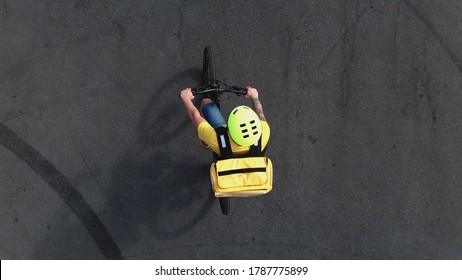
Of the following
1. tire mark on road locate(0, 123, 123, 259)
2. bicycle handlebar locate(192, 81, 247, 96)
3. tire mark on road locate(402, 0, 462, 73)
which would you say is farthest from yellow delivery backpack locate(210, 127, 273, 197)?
tire mark on road locate(402, 0, 462, 73)

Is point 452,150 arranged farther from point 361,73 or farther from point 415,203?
point 361,73

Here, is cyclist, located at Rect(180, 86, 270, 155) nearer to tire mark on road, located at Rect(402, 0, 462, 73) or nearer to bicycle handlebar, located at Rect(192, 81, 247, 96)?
bicycle handlebar, located at Rect(192, 81, 247, 96)

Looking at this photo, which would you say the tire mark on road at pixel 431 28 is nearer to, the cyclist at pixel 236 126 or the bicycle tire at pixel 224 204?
the cyclist at pixel 236 126

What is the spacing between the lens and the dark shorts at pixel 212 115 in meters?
4.41

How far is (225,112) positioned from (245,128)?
Result: 5.58 ft

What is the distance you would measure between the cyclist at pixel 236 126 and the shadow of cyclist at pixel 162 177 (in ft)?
2.99

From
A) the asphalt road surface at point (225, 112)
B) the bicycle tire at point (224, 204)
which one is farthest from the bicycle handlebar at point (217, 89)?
the bicycle tire at point (224, 204)

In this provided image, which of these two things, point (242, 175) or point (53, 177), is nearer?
point (242, 175)

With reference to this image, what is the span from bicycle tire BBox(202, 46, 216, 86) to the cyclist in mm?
527

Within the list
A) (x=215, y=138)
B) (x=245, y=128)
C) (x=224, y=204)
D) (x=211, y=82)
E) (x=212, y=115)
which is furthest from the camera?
(x=224, y=204)

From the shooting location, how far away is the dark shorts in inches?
174

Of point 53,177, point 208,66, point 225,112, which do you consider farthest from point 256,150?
point 53,177

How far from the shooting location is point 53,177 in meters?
5.24

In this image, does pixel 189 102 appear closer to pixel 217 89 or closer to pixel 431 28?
pixel 217 89
